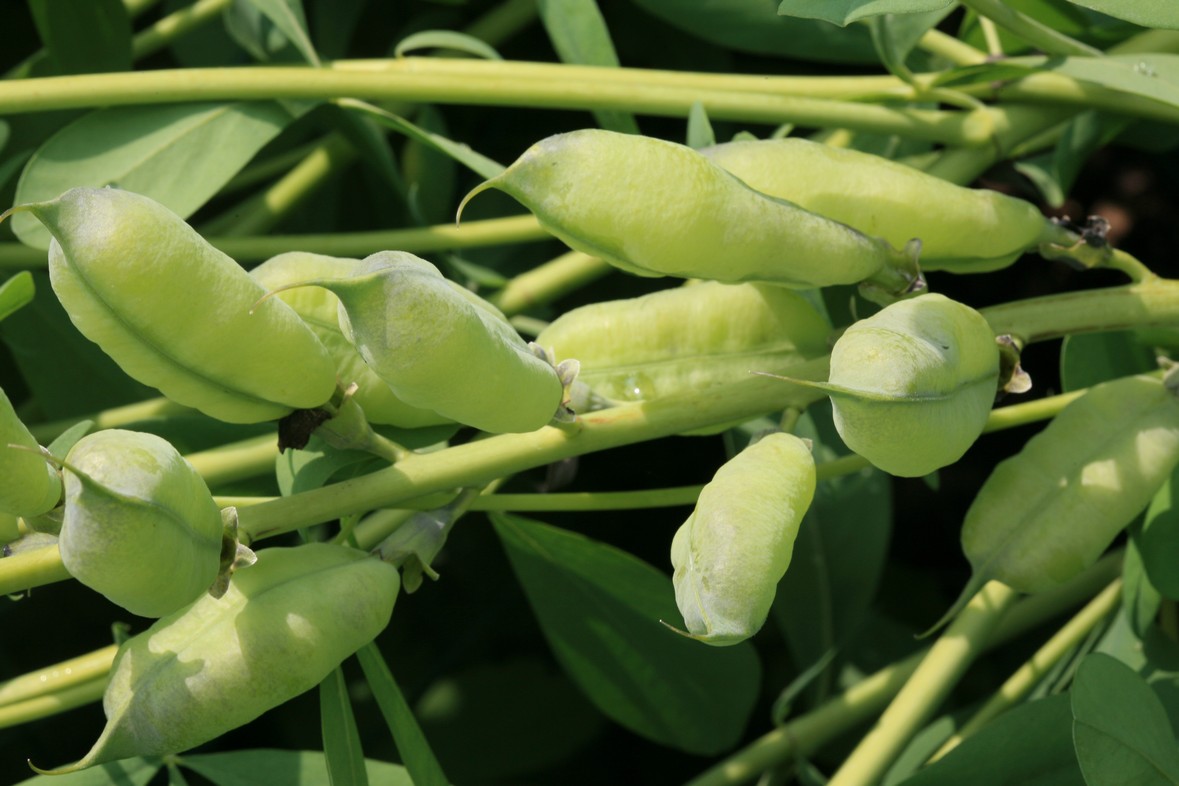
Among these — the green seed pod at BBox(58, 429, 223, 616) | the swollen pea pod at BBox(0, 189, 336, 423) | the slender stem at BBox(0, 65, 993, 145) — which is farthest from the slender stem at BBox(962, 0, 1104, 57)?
the green seed pod at BBox(58, 429, 223, 616)

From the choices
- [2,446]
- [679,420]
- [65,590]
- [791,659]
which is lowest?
[791,659]

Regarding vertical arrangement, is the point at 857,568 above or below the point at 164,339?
below

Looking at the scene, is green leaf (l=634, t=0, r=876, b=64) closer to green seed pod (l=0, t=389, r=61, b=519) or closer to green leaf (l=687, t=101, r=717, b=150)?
green leaf (l=687, t=101, r=717, b=150)

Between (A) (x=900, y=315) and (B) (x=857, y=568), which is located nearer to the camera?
(A) (x=900, y=315)

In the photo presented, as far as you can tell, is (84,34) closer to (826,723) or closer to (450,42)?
(450,42)

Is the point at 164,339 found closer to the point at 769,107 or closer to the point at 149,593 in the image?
the point at 149,593

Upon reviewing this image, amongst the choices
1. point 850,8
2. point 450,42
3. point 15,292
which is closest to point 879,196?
point 850,8

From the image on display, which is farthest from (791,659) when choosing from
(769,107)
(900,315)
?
(900,315)
